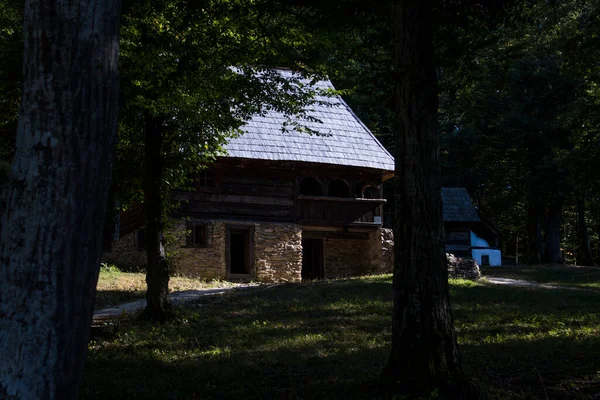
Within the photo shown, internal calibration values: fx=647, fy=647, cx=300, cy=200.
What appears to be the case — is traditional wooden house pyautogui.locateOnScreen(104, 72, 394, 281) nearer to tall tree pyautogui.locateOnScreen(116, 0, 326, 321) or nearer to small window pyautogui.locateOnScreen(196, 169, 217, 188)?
small window pyautogui.locateOnScreen(196, 169, 217, 188)

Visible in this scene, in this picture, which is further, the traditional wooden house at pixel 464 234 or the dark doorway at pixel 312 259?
the traditional wooden house at pixel 464 234

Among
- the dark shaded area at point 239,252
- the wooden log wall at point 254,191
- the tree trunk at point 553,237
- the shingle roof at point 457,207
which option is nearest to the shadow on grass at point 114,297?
the wooden log wall at point 254,191

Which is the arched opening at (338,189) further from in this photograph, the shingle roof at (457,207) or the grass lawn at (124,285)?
the shingle roof at (457,207)

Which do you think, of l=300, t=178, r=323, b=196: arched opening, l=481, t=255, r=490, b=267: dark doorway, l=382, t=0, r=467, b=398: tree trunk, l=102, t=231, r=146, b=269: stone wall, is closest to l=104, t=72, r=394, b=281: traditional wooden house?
l=102, t=231, r=146, b=269: stone wall

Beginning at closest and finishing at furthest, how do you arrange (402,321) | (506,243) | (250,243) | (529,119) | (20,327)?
1. (20,327)
2. (402,321)
3. (250,243)
4. (529,119)
5. (506,243)

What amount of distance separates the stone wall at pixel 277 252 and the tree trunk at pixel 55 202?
67.0 ft

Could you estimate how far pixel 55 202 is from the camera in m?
3.51

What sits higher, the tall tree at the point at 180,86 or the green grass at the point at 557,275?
the tall tree at the point at 180,86

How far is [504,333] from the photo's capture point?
414 inches

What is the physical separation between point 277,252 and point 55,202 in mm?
20963

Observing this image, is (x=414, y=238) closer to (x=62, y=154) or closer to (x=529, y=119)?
(x=62, y=154)

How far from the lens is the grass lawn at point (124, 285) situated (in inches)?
634

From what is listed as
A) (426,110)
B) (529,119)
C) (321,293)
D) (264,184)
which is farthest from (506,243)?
(426,110)

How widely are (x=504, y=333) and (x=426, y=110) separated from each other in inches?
212
